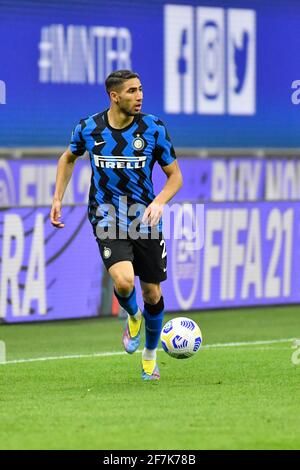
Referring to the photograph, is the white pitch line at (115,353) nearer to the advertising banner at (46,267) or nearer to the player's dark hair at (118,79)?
the advertising banner at (46,267)

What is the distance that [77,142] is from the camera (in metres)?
9.70

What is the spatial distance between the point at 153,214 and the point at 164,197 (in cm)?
23

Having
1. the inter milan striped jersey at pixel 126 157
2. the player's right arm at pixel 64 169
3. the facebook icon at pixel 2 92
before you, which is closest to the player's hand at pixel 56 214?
the player's right arm at pixel 64 169

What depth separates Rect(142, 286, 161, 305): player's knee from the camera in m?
9.64

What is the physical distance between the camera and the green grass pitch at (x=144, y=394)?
7242 mm

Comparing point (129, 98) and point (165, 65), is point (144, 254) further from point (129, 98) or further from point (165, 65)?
point (165, 65)

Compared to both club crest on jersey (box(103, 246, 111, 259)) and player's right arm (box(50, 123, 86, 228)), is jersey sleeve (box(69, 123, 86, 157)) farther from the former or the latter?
club crest on jersey (box(103, 246, 111, 259))

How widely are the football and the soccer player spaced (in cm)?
31

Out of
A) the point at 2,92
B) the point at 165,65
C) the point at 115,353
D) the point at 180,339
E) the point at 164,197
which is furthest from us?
the point at 165,65

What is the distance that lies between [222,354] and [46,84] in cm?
530

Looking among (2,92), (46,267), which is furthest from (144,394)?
(2,92)

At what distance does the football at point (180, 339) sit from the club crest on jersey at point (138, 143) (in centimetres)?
139

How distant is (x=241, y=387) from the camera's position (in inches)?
367

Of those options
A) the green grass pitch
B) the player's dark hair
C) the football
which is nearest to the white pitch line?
the green grass pitch
